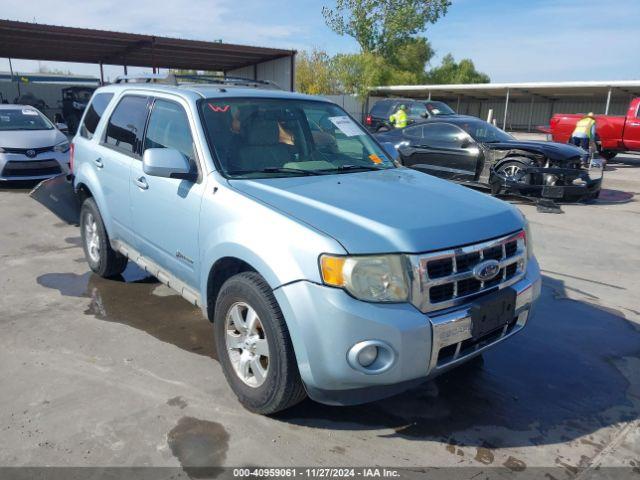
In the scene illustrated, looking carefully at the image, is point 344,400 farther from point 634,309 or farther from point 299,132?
point 634,309

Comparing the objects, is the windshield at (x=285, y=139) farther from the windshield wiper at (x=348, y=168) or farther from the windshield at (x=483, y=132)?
the windshield at (x=483, y=132)

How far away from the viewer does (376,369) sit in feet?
8.05

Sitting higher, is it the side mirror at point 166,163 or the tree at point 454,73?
the tree at point 454,73

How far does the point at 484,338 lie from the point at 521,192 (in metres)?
7.27

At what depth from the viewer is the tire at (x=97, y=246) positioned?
4.88m

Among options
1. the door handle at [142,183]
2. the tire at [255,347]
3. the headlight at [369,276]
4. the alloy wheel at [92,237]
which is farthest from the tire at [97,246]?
the headlight at [369,276]

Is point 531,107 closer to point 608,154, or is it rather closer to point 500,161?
point 608,154

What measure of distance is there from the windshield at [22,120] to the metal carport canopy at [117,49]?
26.5 ft

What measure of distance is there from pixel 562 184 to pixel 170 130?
25.6 ft

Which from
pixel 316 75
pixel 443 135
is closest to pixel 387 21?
pixel 316 75

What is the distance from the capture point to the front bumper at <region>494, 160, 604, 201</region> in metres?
9.12

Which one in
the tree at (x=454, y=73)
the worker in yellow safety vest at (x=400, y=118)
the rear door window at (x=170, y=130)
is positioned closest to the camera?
the rear door window at (x=170, y=130)

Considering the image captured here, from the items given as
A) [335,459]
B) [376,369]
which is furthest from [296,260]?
[335,459]

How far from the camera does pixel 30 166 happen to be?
9.75 meters
